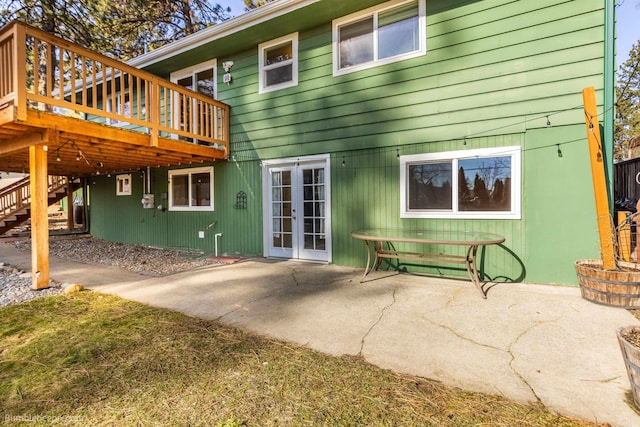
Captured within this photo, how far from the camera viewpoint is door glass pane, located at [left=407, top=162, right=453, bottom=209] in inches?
181

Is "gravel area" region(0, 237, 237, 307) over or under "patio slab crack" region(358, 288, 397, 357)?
over

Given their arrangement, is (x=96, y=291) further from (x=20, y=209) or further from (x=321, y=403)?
(x=20, y=209)

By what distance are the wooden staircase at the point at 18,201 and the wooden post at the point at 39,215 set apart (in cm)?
775

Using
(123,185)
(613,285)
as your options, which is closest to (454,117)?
(613,285)

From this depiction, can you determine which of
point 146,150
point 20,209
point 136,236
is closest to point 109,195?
point 136,236

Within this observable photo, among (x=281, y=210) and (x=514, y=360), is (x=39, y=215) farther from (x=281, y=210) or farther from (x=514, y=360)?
(x=514, y=360)

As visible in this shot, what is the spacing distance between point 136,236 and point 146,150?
3.85 meters

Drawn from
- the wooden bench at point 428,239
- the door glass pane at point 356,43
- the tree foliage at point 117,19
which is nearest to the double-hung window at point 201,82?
the tree foliage at point 117,19

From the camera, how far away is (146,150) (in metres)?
5.86

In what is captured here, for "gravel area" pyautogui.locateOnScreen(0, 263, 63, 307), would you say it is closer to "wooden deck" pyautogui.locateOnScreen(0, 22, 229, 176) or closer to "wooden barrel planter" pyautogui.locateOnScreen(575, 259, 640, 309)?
"wooden deck" pyautogui.locateOnScreen(0, 22, 229, 176)

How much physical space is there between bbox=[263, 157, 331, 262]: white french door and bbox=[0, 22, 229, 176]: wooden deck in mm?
1502

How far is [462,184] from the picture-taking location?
4.46 metres

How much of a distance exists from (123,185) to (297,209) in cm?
640

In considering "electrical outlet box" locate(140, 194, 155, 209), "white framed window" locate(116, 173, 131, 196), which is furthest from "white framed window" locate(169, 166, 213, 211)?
"white framed window" locate(116, 173, 131, 196)
